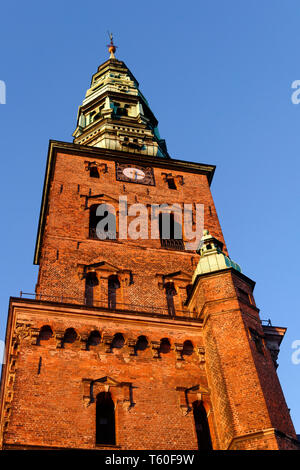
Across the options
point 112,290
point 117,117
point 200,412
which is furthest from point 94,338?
point 117,117

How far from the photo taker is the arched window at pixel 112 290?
889 inches

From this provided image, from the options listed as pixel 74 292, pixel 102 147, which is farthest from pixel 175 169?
pixel 74 292

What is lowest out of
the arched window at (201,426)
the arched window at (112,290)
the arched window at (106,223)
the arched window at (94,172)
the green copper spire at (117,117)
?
the arched window at (201,426)

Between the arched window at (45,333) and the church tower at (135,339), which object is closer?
the church tower at (135,339)

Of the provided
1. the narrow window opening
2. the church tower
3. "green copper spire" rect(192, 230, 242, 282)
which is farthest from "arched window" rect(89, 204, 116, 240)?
the narrow window opening

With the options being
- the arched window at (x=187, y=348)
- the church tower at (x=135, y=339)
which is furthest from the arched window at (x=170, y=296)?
the arched window at (x=187, y=348)

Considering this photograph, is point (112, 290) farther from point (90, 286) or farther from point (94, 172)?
point (94, 172)

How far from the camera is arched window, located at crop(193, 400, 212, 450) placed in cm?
1862

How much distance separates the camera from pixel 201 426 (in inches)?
750

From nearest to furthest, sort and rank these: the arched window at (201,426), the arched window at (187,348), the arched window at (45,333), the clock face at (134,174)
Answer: the arched window at (201,426) < the arched window at (45,333) < the arched window at (187,348) < the clock face at (134,174)

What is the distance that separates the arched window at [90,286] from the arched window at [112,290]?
528 mm

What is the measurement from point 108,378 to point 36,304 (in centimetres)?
321

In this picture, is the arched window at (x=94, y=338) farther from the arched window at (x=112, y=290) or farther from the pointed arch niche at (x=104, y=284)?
the arched window at (x=112, y=290)

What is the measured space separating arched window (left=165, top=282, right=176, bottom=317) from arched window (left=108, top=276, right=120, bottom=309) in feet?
6.16
